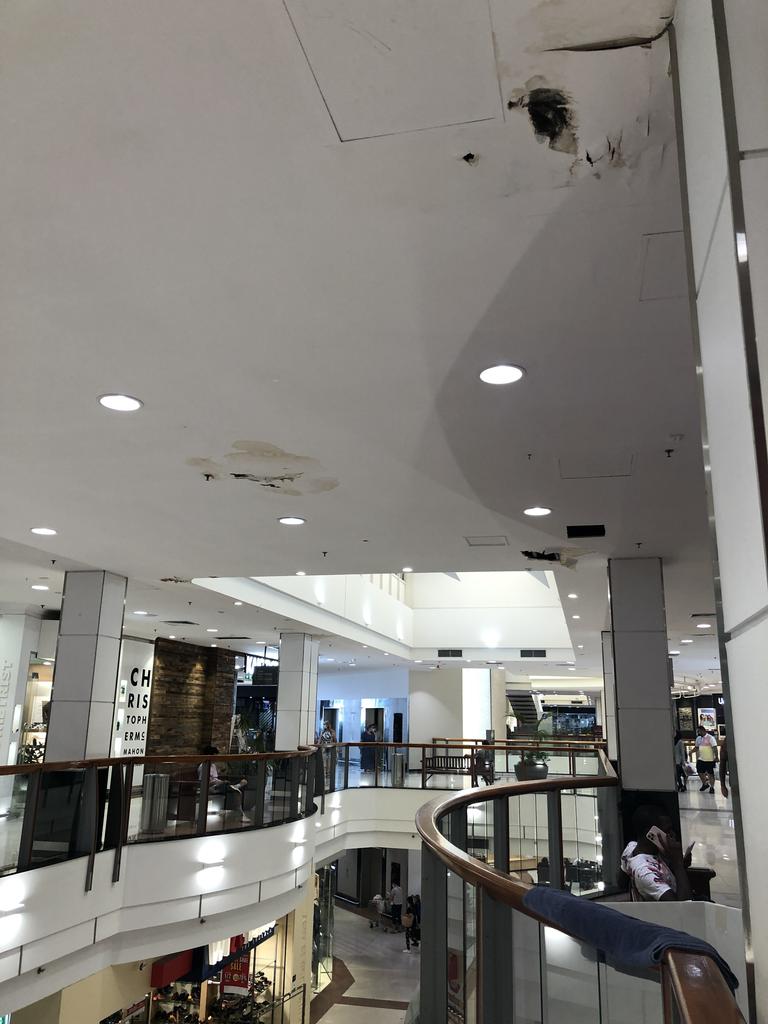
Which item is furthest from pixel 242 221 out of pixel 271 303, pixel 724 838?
pixel 724 838

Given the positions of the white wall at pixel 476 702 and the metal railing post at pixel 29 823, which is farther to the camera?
the white wall at pixel 476 702

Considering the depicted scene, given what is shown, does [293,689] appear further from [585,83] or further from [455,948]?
[585,83]

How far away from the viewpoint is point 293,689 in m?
15.7

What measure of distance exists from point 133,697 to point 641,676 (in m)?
12.3

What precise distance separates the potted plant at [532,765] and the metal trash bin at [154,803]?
19.3 ft

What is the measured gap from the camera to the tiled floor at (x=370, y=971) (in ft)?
52.0

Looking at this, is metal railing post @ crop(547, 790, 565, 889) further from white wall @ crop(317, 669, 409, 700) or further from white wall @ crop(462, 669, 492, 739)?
white wall @ crop(317, 669, 409, 700)

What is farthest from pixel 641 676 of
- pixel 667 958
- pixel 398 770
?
pixel 398 770

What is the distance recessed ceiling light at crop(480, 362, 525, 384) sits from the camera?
3709 millimetres

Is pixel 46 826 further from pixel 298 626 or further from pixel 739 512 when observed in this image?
pixel 298 626

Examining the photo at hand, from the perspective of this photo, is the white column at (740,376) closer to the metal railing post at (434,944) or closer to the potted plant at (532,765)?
the metal railing post at (434,944)

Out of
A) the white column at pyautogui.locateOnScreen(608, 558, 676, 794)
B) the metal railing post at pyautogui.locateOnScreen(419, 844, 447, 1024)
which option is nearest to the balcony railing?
the white column at pyautogui.locateOnScreen(608, 558, 676, 794)

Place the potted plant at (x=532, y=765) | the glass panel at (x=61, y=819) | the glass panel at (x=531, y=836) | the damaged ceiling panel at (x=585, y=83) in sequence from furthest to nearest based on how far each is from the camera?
the potted plant at (x=532, y=765), the glass panel at (x=61, y=819), the glass panel at (x=531, y=836), the damaged ceiling panel at (x=585, y=83)

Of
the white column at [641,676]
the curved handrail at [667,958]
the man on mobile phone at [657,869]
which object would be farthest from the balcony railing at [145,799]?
the curved handrail at [667,958]
